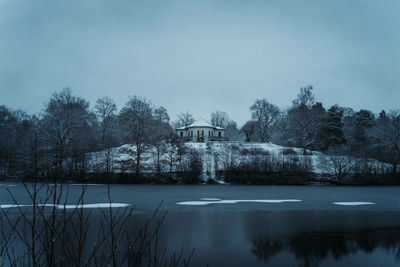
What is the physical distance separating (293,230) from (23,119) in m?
56.8

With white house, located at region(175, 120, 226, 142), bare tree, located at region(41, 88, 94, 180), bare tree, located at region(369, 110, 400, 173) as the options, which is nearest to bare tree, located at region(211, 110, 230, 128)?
white house, located at region(175, 120, 226, 142)

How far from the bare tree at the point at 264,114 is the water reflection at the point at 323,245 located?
49.5 metres

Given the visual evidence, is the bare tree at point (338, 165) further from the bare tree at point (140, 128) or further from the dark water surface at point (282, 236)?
the bare tree at point (140, 128)

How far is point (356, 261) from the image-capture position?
6070mm

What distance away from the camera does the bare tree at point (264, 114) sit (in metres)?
56.6

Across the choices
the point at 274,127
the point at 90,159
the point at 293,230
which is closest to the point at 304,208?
the point at 293,230

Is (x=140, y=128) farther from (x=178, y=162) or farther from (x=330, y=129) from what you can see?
(x=330, y=129)

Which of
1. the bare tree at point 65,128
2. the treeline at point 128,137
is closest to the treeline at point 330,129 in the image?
the treeline at point 128,137

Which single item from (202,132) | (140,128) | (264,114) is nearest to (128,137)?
(140,128)

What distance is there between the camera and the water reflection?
20.8 ft

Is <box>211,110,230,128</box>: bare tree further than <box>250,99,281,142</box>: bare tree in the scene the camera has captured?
Yes

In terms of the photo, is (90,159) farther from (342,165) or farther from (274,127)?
(274,127)

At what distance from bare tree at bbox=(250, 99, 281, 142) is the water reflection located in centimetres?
4947

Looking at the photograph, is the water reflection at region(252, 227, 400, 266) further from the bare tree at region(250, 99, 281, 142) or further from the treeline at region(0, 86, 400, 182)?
the bare tree at region(250, 99, 281, 142)
